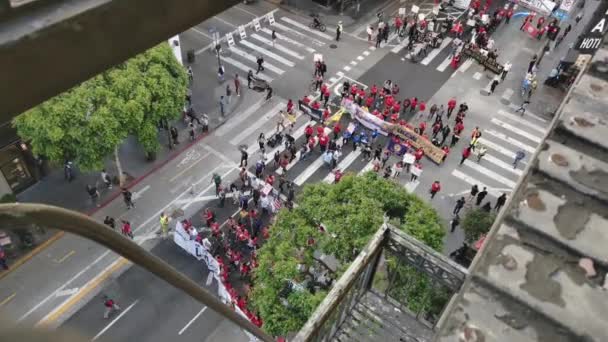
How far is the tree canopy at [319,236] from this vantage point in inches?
785

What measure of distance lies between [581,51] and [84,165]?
30.8 metres

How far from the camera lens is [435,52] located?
44.5 meters

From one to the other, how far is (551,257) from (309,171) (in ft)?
97.5

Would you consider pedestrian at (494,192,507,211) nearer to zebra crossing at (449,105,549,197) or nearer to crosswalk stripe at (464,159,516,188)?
crosswalk stripe at (464,159,516,188)

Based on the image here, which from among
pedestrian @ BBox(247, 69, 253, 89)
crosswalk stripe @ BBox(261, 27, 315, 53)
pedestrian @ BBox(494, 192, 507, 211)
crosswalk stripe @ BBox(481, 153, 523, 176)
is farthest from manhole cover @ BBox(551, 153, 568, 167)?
crosswalk stripe @ BBox(261, 27, 315, 53)

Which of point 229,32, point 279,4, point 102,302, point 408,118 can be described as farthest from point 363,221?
point 279,4

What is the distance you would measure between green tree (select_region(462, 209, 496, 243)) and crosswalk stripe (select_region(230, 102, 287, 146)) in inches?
620

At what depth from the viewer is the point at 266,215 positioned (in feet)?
101

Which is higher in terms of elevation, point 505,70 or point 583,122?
point 583,122

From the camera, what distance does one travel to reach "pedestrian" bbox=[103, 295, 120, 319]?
25.7 meters

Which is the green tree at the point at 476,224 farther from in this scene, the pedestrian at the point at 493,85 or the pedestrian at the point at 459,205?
the pedestrian at the point at 493,85

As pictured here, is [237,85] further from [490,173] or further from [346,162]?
[490,173]

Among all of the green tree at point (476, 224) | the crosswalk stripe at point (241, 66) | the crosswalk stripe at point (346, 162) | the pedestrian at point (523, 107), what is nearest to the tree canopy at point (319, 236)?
the green tree at point (476, 224)

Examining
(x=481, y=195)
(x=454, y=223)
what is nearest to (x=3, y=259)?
(x=454, y=223)
